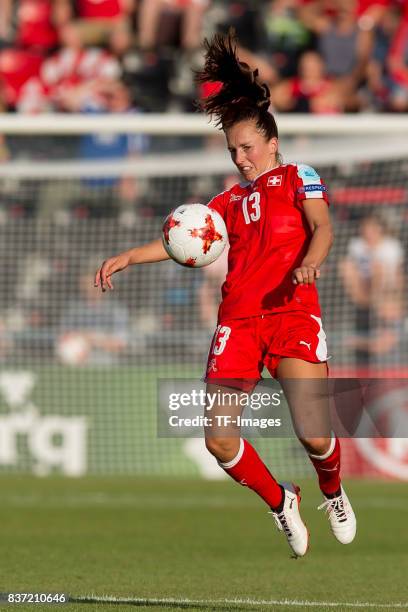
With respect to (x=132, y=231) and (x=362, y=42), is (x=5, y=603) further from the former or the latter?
(x=362, y=42)

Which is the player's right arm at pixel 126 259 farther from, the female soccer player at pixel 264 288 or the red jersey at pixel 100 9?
the red jersey at pixel 100 9

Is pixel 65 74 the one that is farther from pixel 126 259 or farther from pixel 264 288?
pixel 264 288

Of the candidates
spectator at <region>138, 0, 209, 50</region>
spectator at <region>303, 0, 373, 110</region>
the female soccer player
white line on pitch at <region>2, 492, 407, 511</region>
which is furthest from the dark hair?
spectator at <region>138, 0, 209, 50</region>

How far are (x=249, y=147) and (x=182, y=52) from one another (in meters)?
11.6

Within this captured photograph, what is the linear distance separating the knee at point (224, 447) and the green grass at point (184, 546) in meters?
0.75

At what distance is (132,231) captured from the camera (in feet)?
50.4

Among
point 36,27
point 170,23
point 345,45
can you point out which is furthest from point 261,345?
point 36,27

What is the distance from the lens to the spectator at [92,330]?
15.3 meters

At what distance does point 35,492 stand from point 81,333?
232 cm

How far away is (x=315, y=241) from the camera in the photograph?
6.25 meters

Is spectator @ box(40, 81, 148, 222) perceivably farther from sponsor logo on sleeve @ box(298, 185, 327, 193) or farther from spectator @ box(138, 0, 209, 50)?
sponsor logo on sleeve @ box(298, 185, 327, 193)

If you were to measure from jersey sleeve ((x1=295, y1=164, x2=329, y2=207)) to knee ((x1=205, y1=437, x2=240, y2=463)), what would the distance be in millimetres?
1256

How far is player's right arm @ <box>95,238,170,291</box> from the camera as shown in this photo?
21.3ft

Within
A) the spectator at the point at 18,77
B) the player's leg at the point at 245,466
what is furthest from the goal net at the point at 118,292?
the player's leg at the point at 245,466
